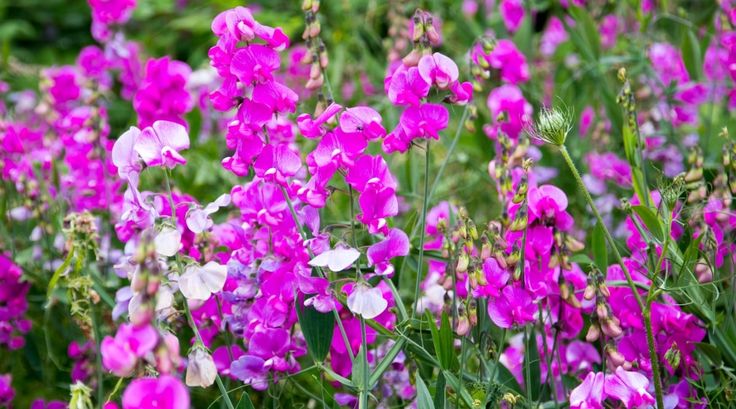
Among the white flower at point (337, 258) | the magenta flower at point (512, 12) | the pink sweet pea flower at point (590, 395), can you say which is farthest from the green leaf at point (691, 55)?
the white flower at point (337, 258)

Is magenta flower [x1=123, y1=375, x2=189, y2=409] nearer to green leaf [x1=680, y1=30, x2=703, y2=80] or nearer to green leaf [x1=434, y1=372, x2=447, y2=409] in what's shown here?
green leaf [x1=434, y1=372, x2=447, y2=409]

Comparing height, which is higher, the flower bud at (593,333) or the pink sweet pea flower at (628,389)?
the flower bud at (593,333)

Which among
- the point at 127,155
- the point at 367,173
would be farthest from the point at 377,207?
the point at 127,155

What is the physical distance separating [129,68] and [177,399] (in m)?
1.98

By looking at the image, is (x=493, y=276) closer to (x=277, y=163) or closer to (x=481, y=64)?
(x=277, y=163)

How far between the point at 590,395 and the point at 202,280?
0.57 meters

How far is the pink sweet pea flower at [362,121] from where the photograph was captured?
1310mm

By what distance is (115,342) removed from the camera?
0.90m

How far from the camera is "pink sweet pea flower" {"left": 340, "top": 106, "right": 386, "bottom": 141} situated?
4.30 ft

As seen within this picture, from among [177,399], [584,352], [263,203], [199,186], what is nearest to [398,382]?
[584,352]

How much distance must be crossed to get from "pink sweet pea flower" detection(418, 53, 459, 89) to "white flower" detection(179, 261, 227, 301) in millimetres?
413

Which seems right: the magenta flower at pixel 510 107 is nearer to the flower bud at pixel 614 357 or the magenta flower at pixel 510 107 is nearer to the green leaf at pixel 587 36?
the green leaf at pixel 587 36

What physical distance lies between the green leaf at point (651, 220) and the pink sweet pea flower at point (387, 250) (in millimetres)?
353

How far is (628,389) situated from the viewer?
1299 millimetres
